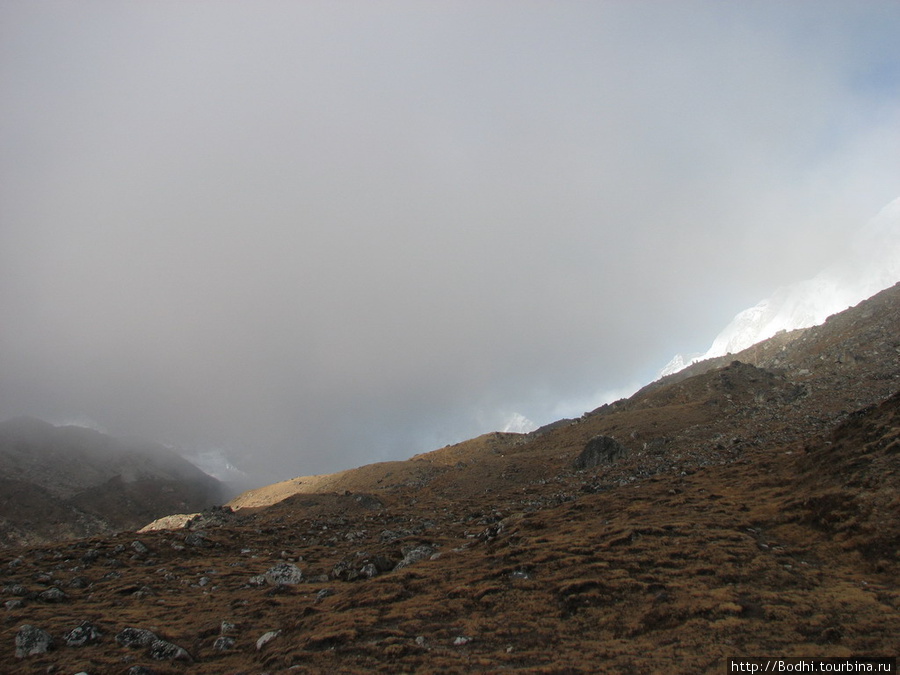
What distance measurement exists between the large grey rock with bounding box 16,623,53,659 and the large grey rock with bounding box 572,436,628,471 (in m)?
56.3

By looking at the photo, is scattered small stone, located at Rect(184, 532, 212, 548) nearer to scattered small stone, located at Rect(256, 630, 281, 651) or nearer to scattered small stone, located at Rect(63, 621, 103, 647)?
scattered small stone, located at Rect(63, 621, 103, 647)

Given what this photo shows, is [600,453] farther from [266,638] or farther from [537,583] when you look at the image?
[266,638]

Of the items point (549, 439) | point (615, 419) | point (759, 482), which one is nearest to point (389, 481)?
point (549, 439)

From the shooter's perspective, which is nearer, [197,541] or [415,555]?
[415,555]

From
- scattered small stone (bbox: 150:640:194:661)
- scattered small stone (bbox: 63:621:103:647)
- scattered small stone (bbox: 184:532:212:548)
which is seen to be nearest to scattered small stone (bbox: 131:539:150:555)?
scattered small stone (bbox: 184:532:212:548)

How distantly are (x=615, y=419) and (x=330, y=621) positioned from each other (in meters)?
74.2

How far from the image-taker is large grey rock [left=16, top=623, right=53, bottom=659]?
14664mm

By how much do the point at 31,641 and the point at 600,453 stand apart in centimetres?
5893

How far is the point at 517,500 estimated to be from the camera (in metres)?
45.8

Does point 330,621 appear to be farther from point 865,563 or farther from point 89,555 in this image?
point 89,555

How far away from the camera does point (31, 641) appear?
590 inches

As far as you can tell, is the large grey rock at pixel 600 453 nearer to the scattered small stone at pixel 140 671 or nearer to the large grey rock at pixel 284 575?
the large grey rock at pixel 284 575

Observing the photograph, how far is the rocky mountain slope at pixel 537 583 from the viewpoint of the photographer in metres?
13.1


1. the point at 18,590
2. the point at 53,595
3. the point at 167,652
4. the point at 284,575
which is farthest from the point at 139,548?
the point at 167,652
